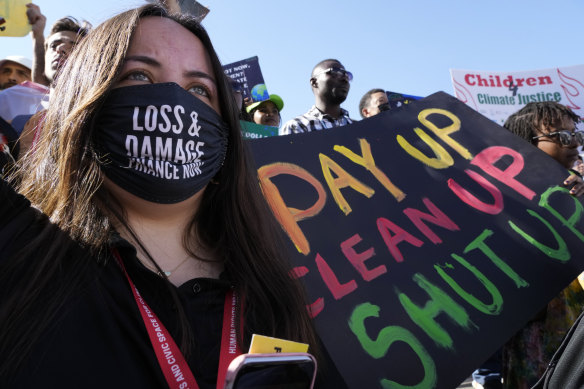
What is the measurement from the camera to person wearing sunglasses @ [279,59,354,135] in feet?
13.4

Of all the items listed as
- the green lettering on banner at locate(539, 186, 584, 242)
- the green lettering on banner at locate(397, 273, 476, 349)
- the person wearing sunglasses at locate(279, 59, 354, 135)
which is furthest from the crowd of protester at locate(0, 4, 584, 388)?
the person wearing sunglasses at locate(279, 59, 354, 135)

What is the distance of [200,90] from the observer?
4.48ft

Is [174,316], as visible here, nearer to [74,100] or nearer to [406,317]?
[74,100]

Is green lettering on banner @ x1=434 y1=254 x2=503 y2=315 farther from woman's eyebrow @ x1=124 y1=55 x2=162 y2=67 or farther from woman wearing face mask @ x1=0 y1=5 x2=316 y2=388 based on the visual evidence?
woman's eyebrow @ x1=124 y1=55 x2=162 y2=67

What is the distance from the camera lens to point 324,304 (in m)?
1.68

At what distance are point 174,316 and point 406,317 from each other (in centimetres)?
93

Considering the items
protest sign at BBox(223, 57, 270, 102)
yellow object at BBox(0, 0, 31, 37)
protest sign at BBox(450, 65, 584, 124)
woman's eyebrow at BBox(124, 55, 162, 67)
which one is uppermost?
protest sign at BBox(450, 65, 584, 124)

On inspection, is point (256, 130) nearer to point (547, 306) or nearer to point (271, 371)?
point (547, 306)

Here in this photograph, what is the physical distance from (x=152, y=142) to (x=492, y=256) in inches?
55.1

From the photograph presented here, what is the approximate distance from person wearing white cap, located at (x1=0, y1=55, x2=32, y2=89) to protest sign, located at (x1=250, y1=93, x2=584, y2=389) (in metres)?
2.67

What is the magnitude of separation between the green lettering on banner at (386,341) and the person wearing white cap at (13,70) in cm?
333

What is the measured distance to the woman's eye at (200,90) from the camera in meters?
1.35

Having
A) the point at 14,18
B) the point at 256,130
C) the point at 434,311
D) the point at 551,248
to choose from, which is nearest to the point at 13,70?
the point at 14,18

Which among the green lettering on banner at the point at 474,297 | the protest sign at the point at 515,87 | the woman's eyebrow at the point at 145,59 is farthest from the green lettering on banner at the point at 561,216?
the protest sign at the point at 515,87
